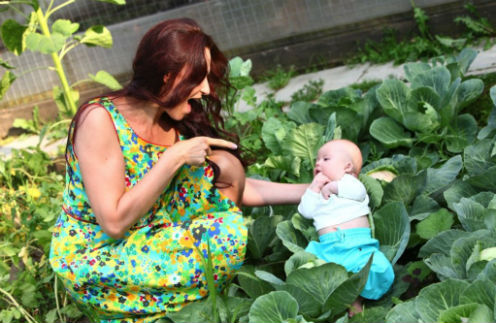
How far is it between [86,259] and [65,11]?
3175 mm

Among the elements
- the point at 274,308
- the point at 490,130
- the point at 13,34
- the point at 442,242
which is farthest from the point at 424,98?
the point at 13,34

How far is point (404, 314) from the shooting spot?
1.54 metres

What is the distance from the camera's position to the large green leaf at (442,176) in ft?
7.00

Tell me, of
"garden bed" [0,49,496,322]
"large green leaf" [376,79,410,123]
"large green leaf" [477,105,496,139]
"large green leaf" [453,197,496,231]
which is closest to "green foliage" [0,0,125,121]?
"garden bed" [0,49,496,322]

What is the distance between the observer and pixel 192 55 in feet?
6.15

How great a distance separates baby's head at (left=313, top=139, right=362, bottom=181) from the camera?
204 cm

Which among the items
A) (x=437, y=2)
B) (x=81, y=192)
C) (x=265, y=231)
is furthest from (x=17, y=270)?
(x=437, y=2)

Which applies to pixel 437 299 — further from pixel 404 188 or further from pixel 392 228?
pixel 404 188

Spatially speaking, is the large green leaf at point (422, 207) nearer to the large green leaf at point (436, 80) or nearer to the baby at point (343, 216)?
the baby at point (343, 216)

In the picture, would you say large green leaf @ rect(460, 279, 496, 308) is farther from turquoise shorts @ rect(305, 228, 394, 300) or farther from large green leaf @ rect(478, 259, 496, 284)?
turquoise shorts @ rect(305, 228, 394, 300)

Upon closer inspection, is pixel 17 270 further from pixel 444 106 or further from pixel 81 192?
pixel 444 106

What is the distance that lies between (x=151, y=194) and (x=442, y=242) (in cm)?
90

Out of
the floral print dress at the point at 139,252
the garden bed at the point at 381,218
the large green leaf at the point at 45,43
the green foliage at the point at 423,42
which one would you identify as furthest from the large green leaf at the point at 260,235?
the green foliage at the point at 423,42

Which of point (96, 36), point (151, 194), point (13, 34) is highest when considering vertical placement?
point (13, 34)
